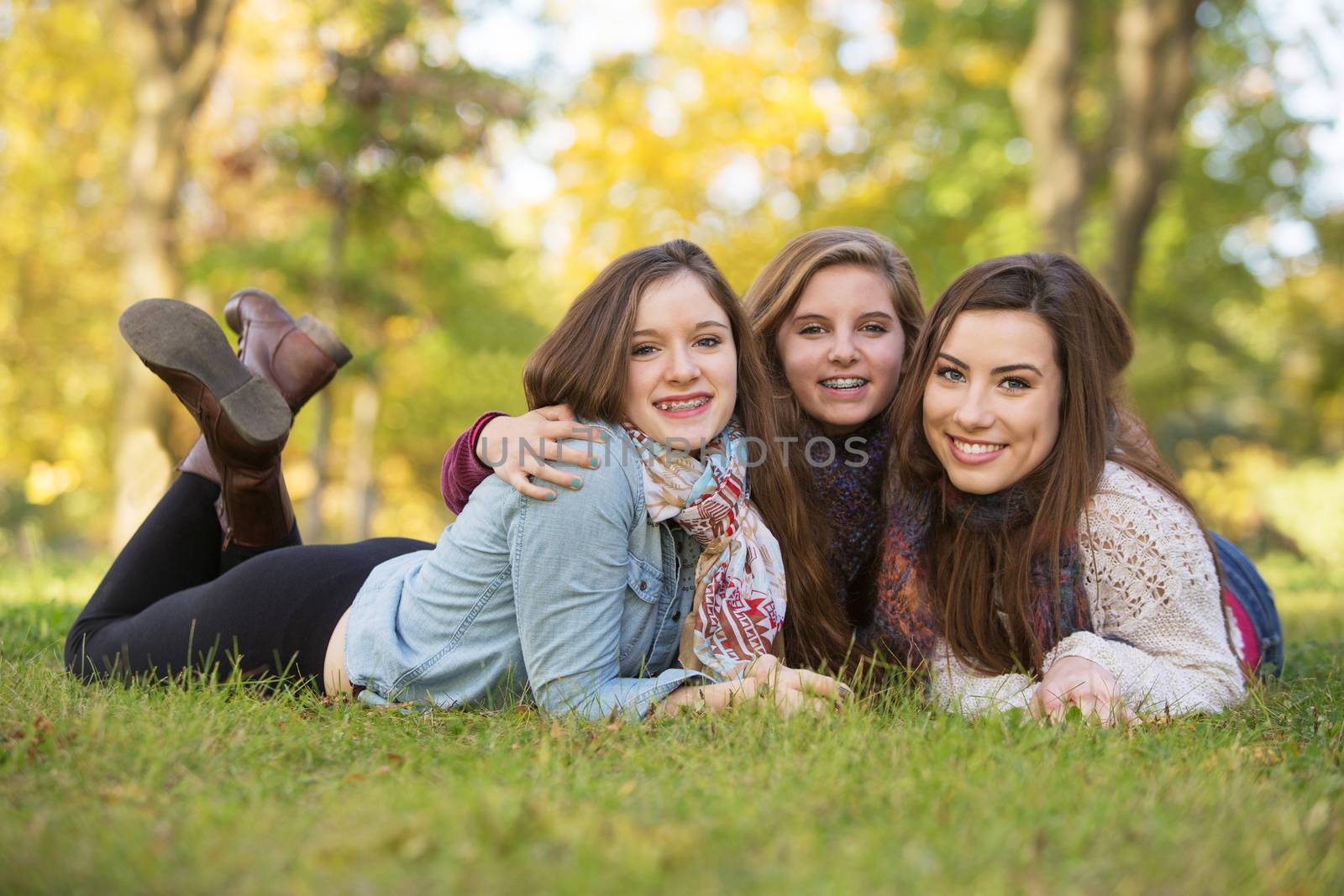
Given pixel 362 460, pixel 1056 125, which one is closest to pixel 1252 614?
pixel 1056 125

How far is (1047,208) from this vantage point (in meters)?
9.82

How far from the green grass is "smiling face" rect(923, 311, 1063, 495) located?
833mm

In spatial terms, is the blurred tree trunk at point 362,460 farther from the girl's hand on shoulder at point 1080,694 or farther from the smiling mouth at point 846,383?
the girl's hand on shoulder at point 1080,694

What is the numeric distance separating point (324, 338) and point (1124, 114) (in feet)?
29.2

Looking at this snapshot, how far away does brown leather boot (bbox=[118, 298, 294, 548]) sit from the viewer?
3725mm

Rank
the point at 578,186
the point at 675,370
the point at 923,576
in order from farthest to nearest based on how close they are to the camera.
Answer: the point at 578,186 < the point at 923,576 < the point at 675,370

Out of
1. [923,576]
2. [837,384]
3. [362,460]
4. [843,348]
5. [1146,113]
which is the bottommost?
[362,460]

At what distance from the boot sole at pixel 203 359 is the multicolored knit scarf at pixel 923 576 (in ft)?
6.88

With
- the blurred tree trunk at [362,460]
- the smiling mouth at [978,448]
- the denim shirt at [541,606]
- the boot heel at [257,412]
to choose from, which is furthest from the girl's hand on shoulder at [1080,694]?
the blurred tree trunk at [362,460]

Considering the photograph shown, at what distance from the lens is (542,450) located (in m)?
3.05

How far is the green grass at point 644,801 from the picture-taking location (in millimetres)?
1864

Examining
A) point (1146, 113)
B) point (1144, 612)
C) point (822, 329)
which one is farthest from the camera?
point (1146, 113)

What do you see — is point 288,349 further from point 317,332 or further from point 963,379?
point 963,379

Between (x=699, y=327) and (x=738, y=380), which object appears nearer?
(x=699, y=327)
